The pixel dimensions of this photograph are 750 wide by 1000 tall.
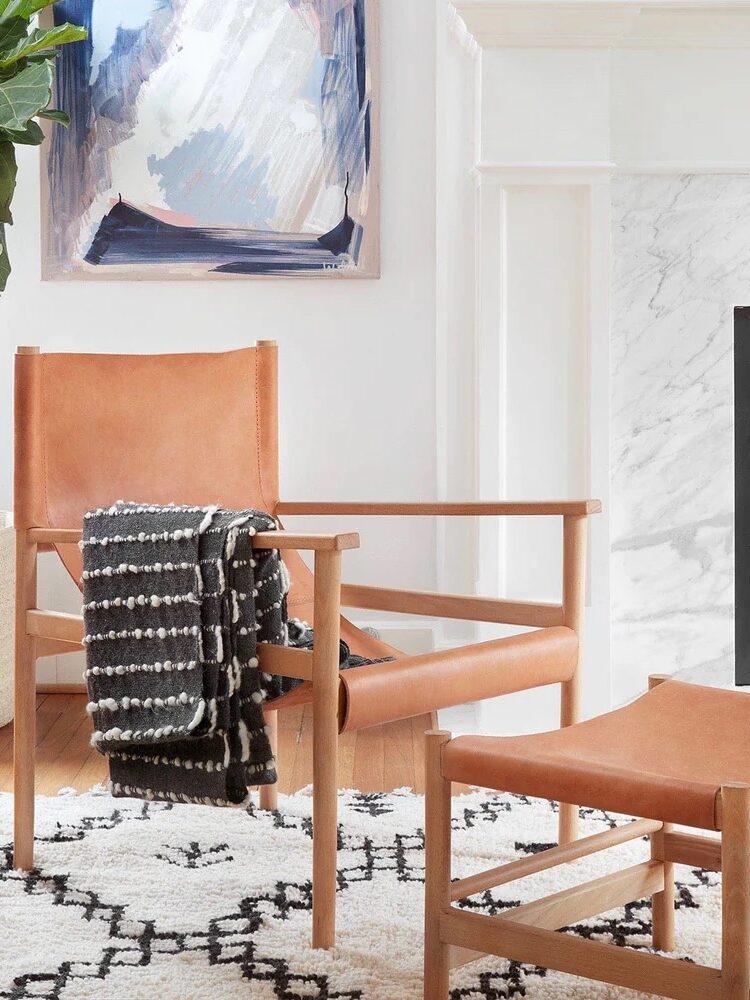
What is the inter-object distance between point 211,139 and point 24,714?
1.76 m

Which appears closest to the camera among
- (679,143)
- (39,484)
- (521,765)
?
(521,765)

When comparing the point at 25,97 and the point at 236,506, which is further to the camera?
the point at 25,97

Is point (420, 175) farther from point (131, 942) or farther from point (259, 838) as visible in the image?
point (131, 942)

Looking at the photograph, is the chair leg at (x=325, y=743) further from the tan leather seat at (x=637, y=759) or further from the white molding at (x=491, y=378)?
the white molding at (x=491, y=378)

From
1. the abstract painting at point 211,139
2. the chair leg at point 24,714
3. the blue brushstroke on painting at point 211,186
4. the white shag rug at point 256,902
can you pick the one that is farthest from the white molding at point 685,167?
the chair leg at point 24,714

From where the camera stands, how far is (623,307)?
2.63 m

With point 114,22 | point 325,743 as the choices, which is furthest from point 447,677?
point 114,22

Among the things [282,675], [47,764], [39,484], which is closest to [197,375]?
[39,484]

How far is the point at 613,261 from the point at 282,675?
1.53m

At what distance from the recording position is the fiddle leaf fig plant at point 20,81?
246 centimetres

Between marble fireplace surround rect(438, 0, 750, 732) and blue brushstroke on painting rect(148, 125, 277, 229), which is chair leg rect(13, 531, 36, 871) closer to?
marble fireplace surround rect(438, 0, 750, 732)

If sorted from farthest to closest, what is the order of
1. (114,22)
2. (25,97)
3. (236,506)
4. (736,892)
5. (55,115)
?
(114,22), (55,115), (25,97), (236,506), (736,892)

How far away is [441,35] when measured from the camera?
293cm

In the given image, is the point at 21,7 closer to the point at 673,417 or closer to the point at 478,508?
the point at 478,508
